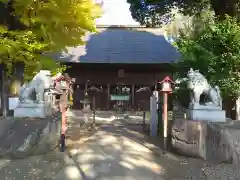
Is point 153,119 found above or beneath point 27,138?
above

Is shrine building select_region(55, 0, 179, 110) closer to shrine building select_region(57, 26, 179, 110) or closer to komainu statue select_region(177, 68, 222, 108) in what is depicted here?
shrine building select_region(57, 26, 179, 110)

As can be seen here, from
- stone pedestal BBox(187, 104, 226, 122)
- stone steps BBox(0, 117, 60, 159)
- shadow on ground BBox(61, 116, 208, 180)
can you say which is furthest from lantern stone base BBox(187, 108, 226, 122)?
stone steps BBox(0, 117, 60, 159)

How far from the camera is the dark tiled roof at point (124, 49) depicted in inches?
900

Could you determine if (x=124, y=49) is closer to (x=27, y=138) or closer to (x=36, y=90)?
(x=36, y=90)

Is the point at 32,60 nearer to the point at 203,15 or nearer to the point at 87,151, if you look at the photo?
the point at 87,151

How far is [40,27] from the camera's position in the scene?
13.7m

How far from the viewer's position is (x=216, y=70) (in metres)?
11.3

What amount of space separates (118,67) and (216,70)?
12.4 meters

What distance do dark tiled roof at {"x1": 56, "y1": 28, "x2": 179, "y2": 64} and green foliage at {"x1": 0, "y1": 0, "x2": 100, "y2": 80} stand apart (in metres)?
7.57

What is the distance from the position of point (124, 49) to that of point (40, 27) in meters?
11.3

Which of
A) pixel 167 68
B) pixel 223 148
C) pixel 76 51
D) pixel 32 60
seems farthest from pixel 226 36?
pixel 76 51

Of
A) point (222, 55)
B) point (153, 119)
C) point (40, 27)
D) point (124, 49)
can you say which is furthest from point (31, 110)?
point (124, 49)

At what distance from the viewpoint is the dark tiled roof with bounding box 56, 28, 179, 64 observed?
75.0 feet

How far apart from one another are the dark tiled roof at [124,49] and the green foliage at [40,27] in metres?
7.57
